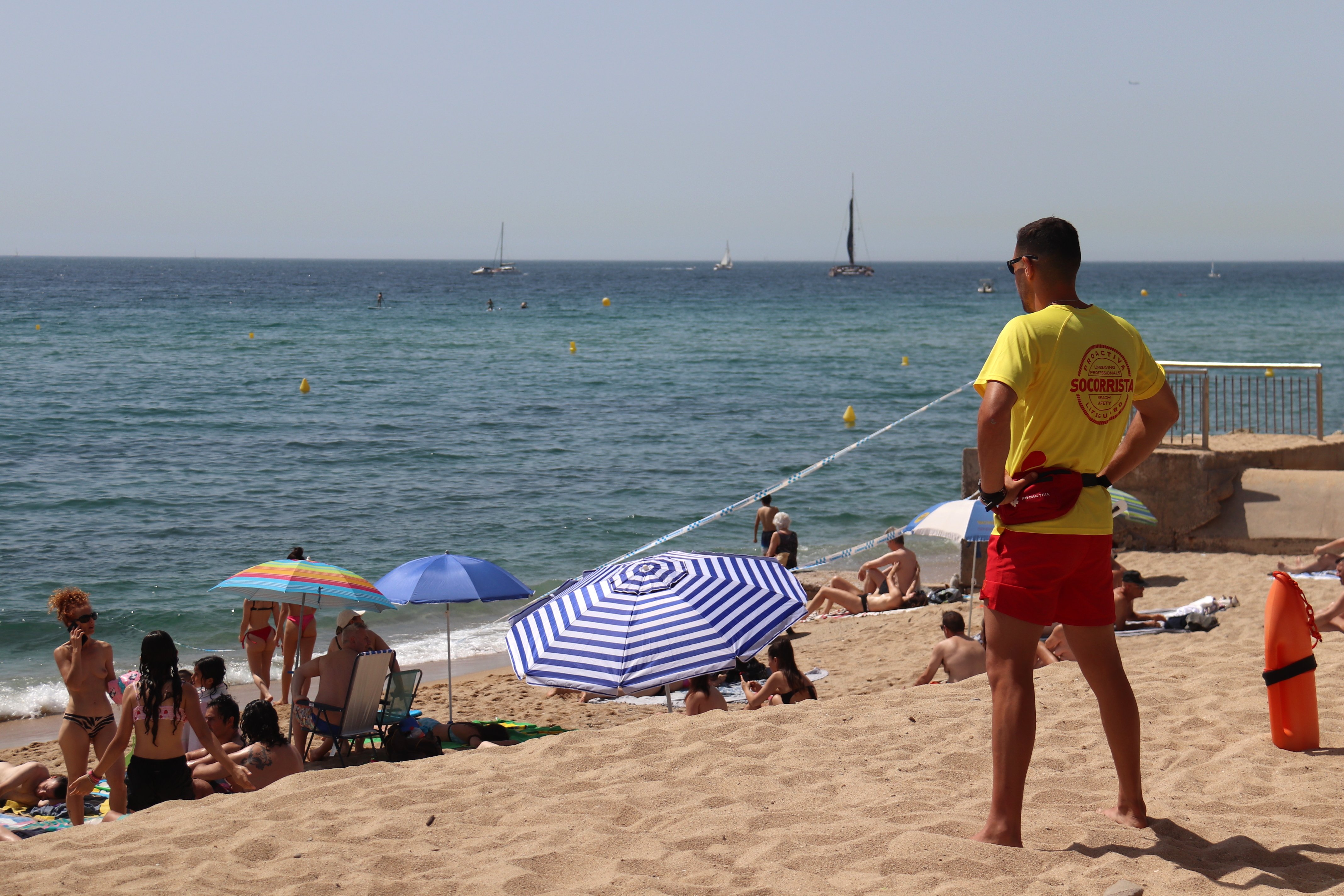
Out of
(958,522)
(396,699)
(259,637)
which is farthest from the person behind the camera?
(259,637)

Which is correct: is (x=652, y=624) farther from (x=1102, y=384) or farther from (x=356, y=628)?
(x=1102, y=384)

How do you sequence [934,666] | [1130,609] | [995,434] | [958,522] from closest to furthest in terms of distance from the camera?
[995,434], [934,666], [1130,609], [958,522]

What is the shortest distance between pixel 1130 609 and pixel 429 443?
16.9 m

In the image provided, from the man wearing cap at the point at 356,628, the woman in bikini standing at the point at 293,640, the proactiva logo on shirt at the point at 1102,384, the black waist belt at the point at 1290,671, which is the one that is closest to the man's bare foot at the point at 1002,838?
the proactiva logo on shirt at the point at 1102,384

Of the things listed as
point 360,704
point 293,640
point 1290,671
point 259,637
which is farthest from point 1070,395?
point 259,637

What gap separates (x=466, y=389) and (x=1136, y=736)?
1171 inches

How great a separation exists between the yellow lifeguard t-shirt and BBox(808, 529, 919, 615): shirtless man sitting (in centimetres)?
837

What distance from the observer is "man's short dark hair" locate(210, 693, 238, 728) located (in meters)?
6.14

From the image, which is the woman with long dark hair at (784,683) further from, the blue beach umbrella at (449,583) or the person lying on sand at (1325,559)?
the person lying on sand at (1325,559)

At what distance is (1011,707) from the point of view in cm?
296

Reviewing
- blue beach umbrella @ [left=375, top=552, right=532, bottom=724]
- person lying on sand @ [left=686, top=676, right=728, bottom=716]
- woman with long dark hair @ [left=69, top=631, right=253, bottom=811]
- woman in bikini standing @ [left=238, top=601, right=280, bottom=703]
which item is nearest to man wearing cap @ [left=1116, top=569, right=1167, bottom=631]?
person lying on sand @ [left=686, top=676, right=728, bottom=716]

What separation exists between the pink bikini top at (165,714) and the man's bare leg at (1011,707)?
4043mm

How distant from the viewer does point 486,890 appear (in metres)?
2.98

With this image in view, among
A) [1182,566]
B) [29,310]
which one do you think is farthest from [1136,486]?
[29,310]
